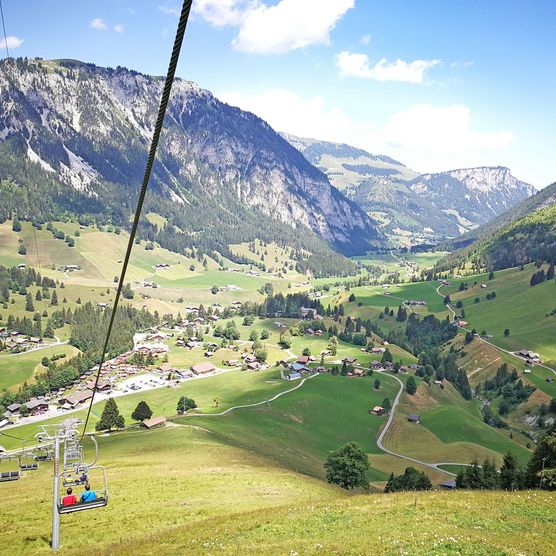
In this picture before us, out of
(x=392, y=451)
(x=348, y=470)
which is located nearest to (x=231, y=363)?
(x=392, y=451)

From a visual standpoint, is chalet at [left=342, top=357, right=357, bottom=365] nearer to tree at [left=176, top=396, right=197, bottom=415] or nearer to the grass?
tree at [left=176, top=396, right=197, bottom=415]

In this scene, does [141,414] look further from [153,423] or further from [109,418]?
[153,423]

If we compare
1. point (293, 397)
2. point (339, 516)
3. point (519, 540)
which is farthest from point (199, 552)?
point (293, 397)

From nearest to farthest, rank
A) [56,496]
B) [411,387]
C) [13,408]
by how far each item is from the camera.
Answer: [56,496] → [13,408] → [411,387]

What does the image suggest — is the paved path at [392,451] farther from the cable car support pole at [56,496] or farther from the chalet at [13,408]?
the chalet at [13,408]

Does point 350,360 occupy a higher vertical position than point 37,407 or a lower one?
higher

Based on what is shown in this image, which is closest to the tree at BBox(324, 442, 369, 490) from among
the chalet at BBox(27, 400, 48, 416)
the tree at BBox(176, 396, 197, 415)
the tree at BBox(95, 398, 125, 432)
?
the tree at BBox(95, 398, 125, 432)

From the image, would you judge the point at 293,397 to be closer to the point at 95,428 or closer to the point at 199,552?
the point at 95,428

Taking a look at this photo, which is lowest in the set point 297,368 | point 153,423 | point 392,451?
point 392,451
